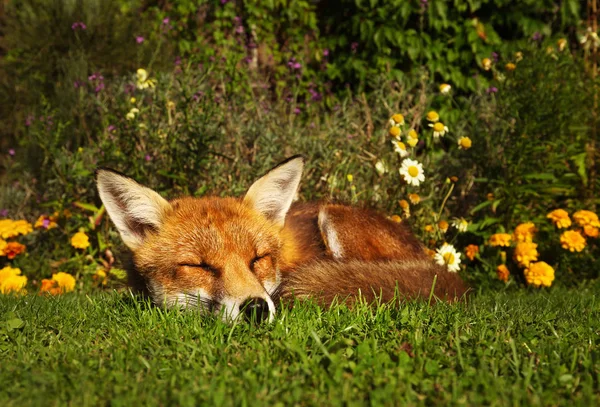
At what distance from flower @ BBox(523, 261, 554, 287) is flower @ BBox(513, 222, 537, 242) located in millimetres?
262

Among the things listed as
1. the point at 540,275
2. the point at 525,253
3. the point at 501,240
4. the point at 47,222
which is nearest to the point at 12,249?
the point at 47,222

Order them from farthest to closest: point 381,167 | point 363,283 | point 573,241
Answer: point 381,167, point 573,241, point 363,283

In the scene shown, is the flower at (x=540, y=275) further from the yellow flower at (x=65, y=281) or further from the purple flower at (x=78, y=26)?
the purple flower at (x=78, y=26)

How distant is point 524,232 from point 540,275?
41 cm

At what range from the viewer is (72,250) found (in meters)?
5.81

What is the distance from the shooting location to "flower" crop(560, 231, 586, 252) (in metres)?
5.09

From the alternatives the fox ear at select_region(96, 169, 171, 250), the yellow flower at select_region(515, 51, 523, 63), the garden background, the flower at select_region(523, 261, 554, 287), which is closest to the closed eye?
the fox ear at select_region(96, 169, 171, 250)

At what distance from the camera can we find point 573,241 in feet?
16.7

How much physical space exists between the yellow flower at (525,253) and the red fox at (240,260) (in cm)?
136

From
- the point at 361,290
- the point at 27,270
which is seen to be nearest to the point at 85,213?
the point at 27,270

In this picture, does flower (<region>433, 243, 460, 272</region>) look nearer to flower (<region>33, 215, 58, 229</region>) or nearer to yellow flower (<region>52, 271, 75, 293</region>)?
yellow flower (<region>52, 271, 75, 293</region>)

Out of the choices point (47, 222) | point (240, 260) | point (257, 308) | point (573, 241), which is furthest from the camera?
point (47, 222)

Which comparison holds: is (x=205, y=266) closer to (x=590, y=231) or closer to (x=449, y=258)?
(x=449, y=258)

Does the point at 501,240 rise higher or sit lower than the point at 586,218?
lower
